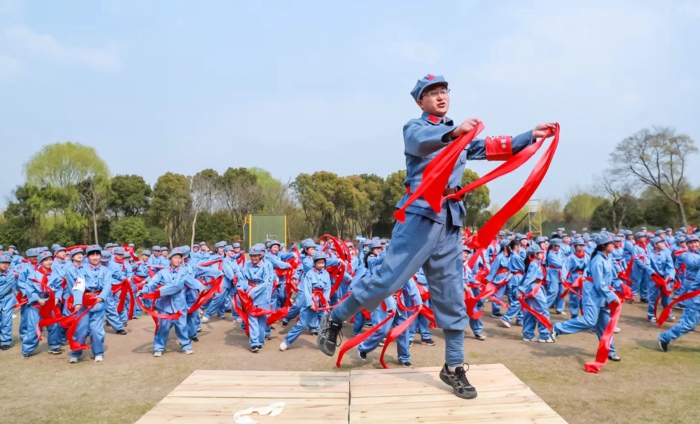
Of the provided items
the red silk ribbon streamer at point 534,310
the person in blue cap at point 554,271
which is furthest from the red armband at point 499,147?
the person in blue cap at point 554,271

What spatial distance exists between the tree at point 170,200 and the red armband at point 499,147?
113ft

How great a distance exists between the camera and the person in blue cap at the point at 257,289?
8766 mm

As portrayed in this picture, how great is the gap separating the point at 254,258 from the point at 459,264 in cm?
732

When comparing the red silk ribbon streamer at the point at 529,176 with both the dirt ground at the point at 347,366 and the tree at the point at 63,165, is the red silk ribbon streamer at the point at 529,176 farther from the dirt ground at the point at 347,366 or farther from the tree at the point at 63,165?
the tree at the point at 63,165

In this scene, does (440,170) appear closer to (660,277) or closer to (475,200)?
(660,277)

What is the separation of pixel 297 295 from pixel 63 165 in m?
29.9

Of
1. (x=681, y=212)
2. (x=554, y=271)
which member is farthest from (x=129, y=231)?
(x=681, y=212)

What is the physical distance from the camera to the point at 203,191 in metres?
36.0

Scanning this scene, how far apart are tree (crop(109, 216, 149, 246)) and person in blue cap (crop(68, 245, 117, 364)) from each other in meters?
24.6

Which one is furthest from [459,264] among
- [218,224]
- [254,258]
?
[218,224]

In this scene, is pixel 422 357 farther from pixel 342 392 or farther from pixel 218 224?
pixel 218 224

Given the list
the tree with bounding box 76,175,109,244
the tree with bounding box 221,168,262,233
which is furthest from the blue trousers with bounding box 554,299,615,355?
the tree with bounding box 76,175,109,244

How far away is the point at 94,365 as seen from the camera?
7.93m

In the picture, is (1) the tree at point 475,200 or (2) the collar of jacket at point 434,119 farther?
(1) the tree at point 475,200
